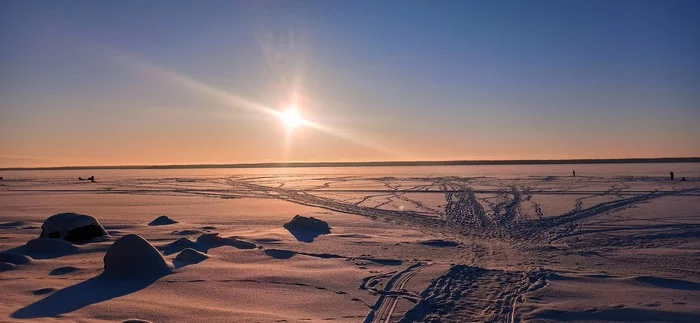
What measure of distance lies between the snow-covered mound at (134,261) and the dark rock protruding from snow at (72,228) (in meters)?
4.07

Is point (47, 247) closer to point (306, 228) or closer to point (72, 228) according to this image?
point (72, 228)

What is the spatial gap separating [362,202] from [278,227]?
8.84 metres

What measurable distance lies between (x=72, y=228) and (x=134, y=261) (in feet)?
14.9

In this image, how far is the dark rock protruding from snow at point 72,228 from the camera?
39.2 ft

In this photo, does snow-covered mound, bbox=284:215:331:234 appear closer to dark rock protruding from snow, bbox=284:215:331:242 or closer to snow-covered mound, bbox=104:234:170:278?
dark rock protruding from snow, bbox=284:215:331:242

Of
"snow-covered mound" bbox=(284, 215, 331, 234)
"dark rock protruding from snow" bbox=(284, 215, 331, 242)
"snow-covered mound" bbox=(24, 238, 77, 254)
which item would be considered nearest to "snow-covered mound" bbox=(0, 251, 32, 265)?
"snow-covered mound" bbox=(24, 238, 77, 254)

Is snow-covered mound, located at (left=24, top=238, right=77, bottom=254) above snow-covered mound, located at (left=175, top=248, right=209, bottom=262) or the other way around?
above

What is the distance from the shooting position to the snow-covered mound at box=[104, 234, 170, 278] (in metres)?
8.33

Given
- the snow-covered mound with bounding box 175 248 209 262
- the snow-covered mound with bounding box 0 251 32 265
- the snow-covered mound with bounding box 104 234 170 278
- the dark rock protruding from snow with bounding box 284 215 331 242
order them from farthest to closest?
the dark rock protruding from snow with bounding box 284 215 331 242 → the snow-covered mound with bounding box 175 248 209 262 → the snow-covered mound with bounding box 0 251 32 265 → the snow-covered mound with bounding box 104 234 170 278

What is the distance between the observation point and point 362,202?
23.8m

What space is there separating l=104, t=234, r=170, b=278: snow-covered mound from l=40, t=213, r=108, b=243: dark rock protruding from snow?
4069 millimetres

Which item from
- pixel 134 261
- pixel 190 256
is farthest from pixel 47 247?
pixel 134 261

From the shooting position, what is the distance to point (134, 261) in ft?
27.8

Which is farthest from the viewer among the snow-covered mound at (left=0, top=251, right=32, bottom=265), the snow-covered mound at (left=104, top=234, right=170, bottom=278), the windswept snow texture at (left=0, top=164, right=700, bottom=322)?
the snow-covered mound at (left=0, top=251, right=32, bottom=265)
